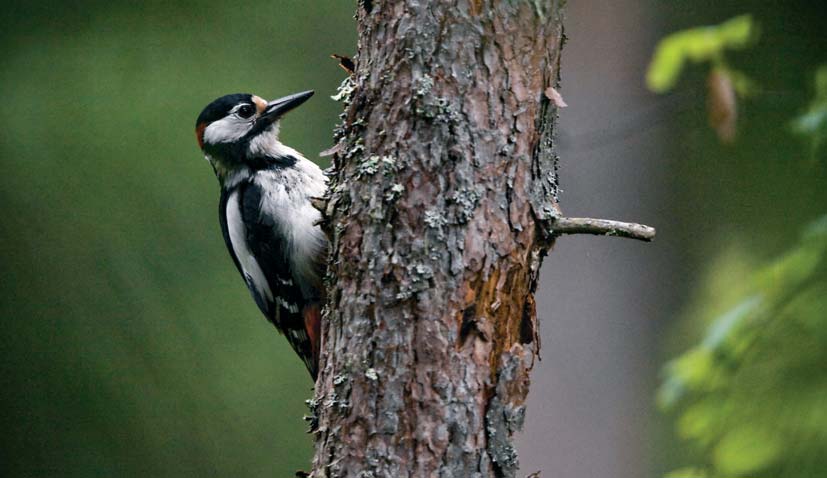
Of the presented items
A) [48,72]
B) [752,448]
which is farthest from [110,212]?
[752,448]

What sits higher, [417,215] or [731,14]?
[731,14]

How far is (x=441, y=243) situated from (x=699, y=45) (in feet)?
4.18

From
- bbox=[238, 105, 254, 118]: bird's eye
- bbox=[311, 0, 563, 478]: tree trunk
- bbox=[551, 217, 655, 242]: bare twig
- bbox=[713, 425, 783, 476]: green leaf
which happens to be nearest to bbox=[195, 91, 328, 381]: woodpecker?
bbox=[238, 105, 254, 118]: bird's eye

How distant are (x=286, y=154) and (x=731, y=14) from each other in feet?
7.25

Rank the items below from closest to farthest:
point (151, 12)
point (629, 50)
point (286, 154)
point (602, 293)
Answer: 1. point (286, 154)
2. point (602, 293)
3. point (629, 50)
4. point (151, 12)

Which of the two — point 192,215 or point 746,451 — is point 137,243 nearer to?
point 192,215

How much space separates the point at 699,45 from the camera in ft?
7.98

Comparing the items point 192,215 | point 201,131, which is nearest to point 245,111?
point 201,131

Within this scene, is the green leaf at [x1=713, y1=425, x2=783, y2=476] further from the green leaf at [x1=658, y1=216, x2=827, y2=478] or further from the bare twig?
the bare twig

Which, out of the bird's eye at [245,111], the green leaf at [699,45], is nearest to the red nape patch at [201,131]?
the bird's eye at [245,111]

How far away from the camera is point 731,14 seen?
379 cm

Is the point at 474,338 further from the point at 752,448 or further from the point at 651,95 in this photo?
the point at 651,95

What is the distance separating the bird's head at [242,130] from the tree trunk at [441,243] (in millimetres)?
1270

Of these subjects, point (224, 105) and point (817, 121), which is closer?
point (817, 121)
